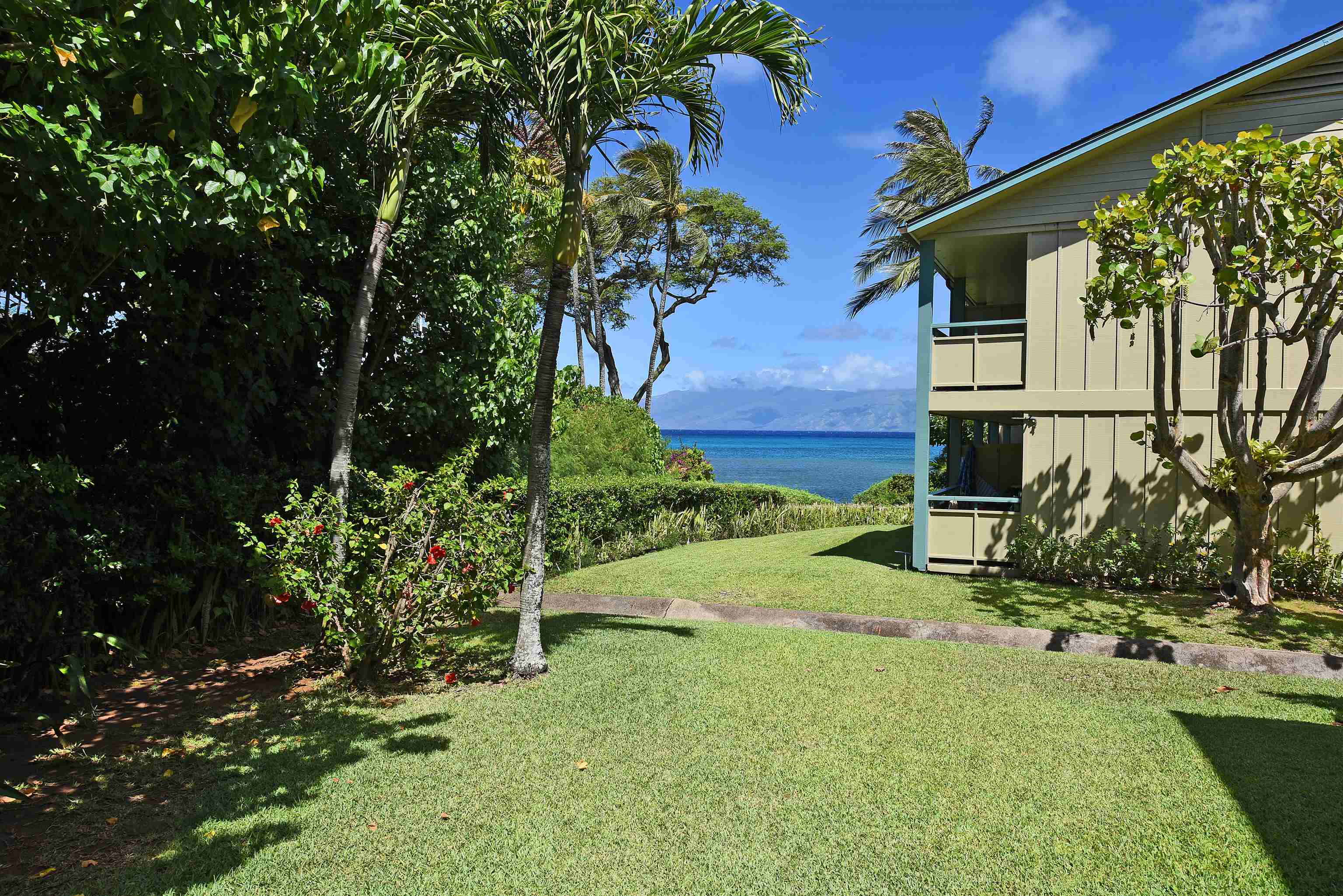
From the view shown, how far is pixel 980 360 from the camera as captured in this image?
11.3 metres

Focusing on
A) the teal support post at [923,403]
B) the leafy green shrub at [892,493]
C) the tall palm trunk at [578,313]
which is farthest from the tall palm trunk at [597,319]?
the teal support post at [923,403]

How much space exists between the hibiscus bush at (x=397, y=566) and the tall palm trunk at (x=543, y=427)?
18 cm

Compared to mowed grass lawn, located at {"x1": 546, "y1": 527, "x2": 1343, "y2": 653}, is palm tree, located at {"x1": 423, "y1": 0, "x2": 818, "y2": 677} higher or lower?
higher

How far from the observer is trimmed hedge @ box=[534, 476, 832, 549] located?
39.8 feet

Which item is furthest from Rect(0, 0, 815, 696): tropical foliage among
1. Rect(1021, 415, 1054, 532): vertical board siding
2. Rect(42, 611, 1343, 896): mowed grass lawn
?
Rect(1021, 415, 1054, 532): vertical board siding

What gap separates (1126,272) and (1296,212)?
1497 millimetres

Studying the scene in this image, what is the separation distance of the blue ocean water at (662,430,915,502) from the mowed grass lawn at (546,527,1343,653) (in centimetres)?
Answer: 2186

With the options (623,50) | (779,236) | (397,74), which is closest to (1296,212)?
(623,50)

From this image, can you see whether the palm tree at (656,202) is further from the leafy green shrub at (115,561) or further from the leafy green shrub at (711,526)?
the leafy green shrub at (115,561)

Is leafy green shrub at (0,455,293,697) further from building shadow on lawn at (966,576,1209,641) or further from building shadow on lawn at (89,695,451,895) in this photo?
building shadow on lawn at (966,576,1209,641)

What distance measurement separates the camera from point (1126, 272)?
758 cm

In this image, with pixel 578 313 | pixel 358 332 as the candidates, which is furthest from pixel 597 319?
pixel 358 332

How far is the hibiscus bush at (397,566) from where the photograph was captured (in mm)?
5855

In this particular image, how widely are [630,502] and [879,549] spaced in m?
4.58
